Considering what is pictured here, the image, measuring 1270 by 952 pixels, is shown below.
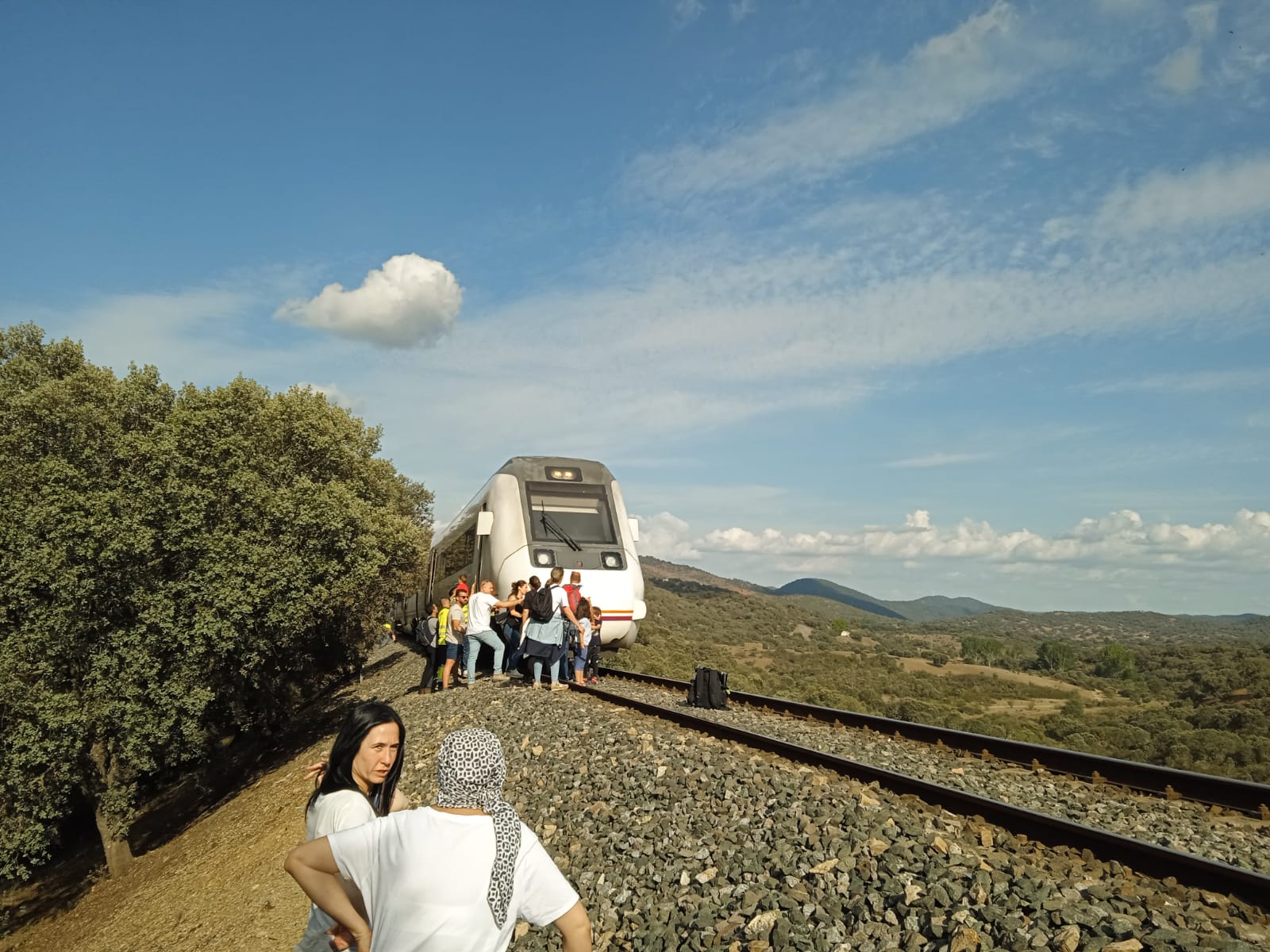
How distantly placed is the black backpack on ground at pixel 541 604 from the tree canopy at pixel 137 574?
17.7ft

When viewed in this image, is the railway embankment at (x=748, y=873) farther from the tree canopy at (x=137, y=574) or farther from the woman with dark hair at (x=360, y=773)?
the tree canopy at (x=137, y=574)

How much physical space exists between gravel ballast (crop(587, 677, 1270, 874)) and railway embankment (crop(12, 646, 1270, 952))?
1.44m

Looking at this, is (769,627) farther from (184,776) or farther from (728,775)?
(728,775)

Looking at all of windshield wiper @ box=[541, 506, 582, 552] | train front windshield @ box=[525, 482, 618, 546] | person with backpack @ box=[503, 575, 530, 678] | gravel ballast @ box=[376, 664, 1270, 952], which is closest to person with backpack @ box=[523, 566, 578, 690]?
person with backpack @ box=[503, 575, 530, 678]

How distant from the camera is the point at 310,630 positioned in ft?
68.7

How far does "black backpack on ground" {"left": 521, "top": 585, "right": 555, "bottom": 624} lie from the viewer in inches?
562

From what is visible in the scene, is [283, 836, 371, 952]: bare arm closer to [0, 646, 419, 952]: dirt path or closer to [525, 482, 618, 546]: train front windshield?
[0, 646, 419, 952]: dirt path

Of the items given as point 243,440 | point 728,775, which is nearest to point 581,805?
point 728,775

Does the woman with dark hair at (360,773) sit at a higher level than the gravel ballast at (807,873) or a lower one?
higher

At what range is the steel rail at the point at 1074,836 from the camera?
→ 5.04 metres

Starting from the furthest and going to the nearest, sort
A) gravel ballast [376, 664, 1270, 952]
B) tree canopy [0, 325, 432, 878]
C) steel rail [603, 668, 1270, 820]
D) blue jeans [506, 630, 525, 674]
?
tree canopy [0, 325, 432, 878] < blue jeans [506, 630, 525, 674] < steel rail [603, 668, 1270, 820] < gravel ballast [376, 664, 1270, 952]

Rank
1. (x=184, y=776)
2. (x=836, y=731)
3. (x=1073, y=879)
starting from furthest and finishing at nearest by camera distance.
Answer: (x=184, y=776) → (x=836, y=731) → (x=1073, y=879)

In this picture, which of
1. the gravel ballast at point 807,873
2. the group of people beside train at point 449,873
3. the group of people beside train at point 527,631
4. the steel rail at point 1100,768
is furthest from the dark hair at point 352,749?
the group of people beside train at point 527,631

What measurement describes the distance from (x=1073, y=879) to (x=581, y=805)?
445 cm
